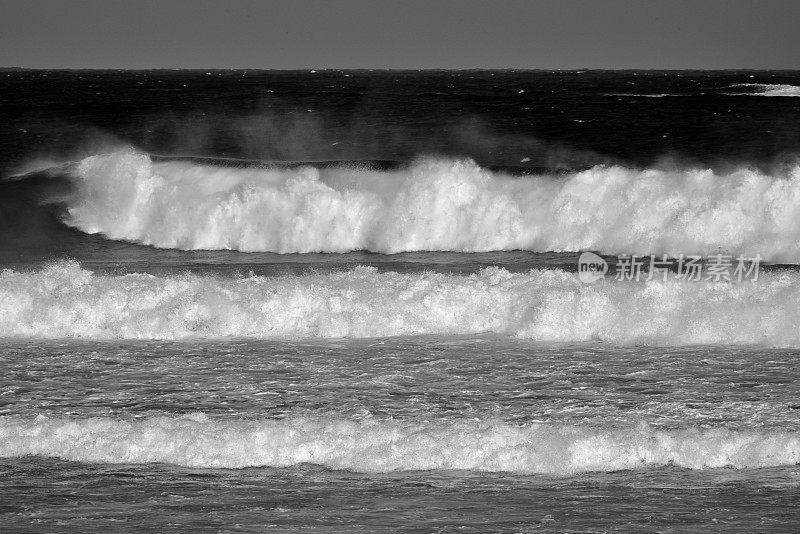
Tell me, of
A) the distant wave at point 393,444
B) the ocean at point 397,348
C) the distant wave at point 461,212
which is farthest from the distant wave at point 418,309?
the distant wave at point 461,212

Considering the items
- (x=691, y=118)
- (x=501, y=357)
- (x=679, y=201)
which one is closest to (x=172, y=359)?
(x=501, y=357)

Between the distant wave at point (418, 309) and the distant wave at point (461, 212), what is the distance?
4.89m

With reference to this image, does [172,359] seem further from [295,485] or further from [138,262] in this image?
[138,262]

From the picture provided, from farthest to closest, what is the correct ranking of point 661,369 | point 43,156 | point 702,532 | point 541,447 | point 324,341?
point 43,156 < point 324,341 < point 661,369 < point 541,447 < point 702,532

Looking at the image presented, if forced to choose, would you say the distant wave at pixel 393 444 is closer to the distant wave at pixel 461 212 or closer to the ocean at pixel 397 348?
the ocean at pixel 397 348

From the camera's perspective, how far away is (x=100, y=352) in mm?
10625

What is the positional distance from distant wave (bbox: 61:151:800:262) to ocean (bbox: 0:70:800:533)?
0.05 meters

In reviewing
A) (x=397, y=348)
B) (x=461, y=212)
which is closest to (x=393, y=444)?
(x=397, y=348)

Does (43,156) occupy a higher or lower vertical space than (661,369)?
higher

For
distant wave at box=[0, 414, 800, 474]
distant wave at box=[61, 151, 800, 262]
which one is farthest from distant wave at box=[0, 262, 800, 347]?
distant wave at box=[61, 151, 800, 262]

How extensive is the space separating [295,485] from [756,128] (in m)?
35.6

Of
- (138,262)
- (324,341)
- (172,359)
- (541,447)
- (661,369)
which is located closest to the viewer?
(541,447)

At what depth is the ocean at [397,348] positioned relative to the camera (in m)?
6.68

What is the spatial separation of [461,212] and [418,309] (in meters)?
6.80
